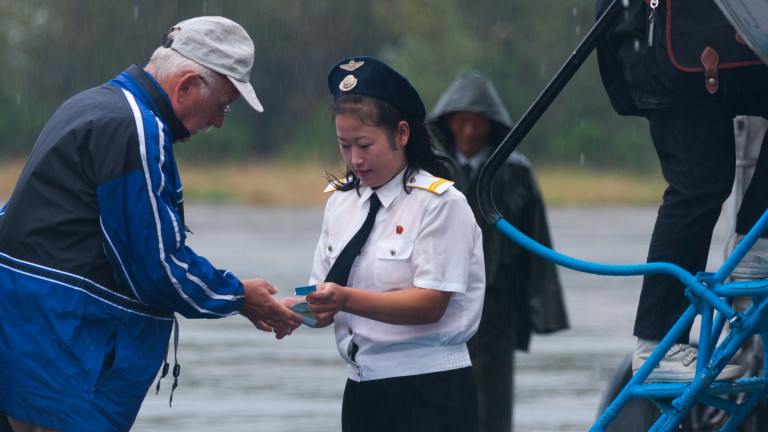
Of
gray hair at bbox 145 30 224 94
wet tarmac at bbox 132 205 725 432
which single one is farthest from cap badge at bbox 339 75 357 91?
wet tarmac at bbox 132 205 725 432

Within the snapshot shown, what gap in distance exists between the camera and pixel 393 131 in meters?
3.63

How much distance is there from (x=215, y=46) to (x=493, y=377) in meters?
2.79

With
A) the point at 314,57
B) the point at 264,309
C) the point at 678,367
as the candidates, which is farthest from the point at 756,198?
the point at 314,57

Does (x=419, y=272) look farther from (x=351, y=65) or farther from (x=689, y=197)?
(x=689, y=197)

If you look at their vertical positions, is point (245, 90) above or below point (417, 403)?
above

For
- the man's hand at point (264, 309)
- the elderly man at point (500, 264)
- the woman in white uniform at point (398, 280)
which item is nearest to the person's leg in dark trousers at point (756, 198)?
the woman in white uniform at point (398, 280)

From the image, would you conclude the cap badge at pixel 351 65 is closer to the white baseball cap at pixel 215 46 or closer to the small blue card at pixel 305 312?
the white baseball cap at pixel 215 46

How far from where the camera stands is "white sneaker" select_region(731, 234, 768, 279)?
354 cm

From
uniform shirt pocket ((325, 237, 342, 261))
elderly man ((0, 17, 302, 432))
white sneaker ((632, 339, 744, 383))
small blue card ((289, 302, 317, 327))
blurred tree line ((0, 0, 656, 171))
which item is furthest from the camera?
blurred tree line ((0, 0, 656, 171))

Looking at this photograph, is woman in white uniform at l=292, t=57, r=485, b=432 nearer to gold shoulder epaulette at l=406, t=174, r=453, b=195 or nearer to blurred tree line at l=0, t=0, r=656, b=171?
gold shoulder epaulette at l=406, t=174, r=453, b=195

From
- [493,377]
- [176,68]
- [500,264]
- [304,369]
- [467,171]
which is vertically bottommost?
[304,369]

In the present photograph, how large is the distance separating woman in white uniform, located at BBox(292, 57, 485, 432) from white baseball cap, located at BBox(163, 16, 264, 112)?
30 cm

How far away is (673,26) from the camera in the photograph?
345 centimetres

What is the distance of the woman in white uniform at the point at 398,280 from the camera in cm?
349
